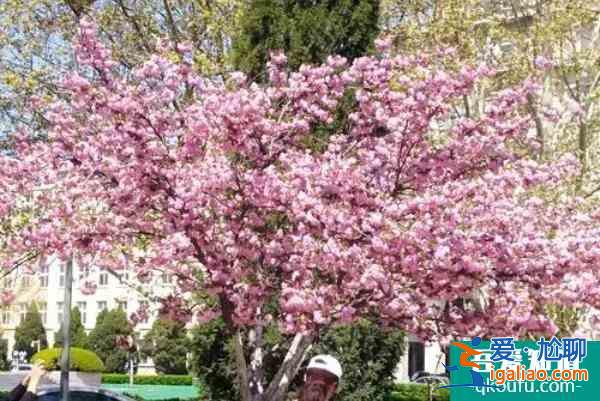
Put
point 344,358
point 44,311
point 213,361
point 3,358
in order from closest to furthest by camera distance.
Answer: point 344,358
point 213,361
point 3,358
point 44,311

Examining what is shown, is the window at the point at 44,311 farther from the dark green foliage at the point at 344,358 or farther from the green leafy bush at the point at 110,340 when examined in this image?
the dark green foliage at the point at 344,358

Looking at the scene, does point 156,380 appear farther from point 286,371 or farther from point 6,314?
point 286,371

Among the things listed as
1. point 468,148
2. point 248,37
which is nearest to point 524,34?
point 248,37

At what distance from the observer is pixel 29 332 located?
7112 cm

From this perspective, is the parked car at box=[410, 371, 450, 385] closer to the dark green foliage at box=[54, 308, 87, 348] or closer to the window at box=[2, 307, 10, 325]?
the window at box=[2, 307, 10, 325]

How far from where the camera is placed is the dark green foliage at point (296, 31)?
13320 mm

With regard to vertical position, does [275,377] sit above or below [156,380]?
above

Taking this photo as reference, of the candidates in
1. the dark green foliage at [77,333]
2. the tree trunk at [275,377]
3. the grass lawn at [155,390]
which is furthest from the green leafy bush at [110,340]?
the tree trunk at [275,377]

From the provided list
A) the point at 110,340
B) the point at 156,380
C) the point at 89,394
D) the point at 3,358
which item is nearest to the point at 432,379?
the point at 89,394

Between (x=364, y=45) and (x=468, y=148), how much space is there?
5.00m

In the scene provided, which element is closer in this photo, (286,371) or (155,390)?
(286,371)

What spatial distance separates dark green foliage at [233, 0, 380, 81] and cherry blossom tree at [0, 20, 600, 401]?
142 inches

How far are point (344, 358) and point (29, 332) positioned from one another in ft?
193

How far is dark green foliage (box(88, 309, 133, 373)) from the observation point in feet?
198
